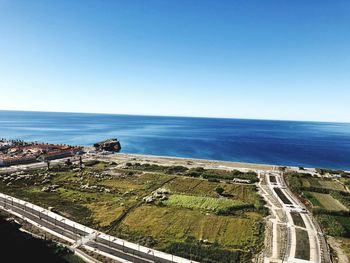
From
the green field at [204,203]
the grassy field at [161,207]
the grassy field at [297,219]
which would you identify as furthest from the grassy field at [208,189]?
the grassy field at [297,219]

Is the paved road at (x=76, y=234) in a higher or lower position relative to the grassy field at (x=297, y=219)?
lower

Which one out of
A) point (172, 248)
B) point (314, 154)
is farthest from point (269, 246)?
point (314, 154)

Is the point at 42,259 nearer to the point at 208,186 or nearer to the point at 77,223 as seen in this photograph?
the point at 77,223

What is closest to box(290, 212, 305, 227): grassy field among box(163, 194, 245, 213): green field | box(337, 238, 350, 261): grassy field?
box(337, 238, 350, 261): grassy field

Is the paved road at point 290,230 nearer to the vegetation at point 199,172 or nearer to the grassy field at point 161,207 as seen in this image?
the grassy field at point 161,207

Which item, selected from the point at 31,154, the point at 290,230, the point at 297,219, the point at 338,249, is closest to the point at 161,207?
the point at 290,230

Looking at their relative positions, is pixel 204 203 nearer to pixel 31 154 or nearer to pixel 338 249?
pixel 338 249

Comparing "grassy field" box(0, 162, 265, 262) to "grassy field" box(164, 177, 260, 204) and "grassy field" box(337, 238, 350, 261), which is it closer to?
"grassy field" box(164, 177, 260, 204)
